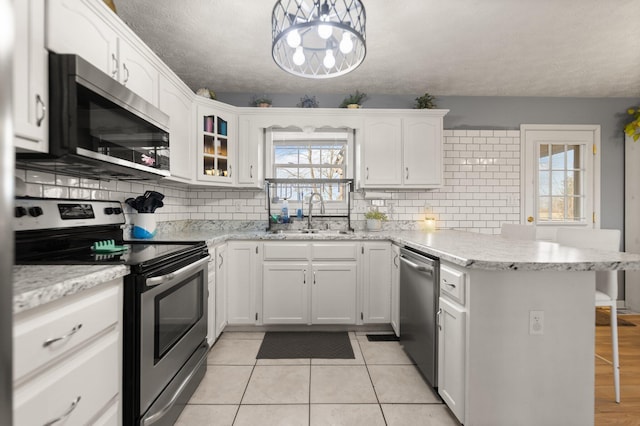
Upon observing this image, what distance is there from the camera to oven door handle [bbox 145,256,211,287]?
1.32 m

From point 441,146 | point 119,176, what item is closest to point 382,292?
point 441,146

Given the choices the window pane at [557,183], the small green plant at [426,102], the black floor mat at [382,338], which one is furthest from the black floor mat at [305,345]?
the window pane at [557,183]

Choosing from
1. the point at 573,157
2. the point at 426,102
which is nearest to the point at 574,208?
the point at 573,157

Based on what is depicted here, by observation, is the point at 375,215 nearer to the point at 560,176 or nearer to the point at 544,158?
the point at 544,158

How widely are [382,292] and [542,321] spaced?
1.54 m

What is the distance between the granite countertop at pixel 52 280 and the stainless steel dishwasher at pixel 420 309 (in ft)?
5.30

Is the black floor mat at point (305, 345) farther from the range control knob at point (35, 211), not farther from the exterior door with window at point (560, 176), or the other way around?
the exterior door with window at point (560, 176)

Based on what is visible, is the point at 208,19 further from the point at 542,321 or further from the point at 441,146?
the point at 542,321

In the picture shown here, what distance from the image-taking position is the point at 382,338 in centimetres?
271

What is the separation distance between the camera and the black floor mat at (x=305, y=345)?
7.83 feet

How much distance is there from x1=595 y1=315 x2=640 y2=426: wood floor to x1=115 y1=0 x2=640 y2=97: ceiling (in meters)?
2.58

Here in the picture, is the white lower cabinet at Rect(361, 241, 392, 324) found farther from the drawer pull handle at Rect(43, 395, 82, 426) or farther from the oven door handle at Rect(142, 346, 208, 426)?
the drawer pull handle at Rect(43, 395, 82, 426)

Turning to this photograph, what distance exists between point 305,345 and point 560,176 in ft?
12.0

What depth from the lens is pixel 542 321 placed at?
1404 millimetres
